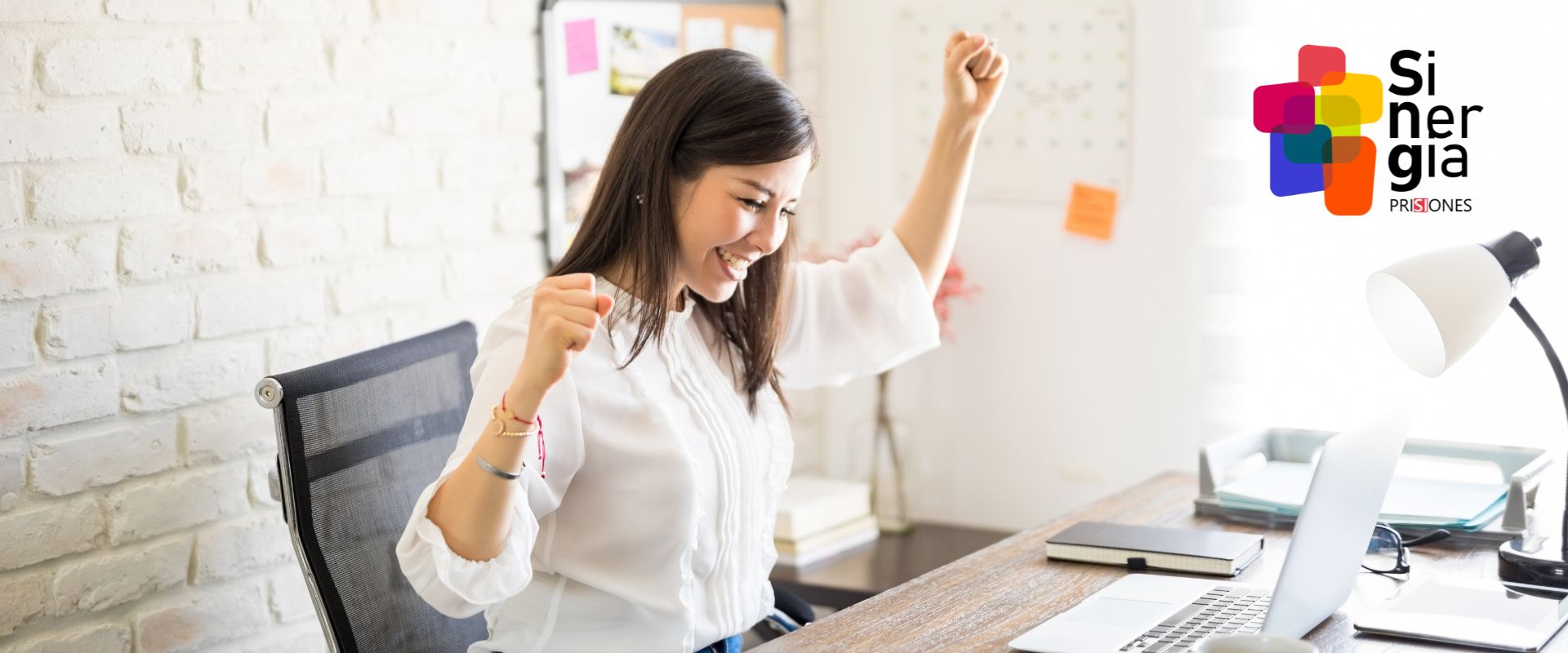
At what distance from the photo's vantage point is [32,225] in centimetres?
164

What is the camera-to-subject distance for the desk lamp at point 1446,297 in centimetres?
145

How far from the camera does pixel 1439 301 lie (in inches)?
56.7

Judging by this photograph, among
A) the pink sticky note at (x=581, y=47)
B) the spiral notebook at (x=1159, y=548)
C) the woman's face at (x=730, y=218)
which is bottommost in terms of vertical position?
the spiral notebook at (x=1159, y=548)

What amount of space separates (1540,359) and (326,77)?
185cm

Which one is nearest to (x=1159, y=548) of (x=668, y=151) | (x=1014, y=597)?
(x=1014, y=597)

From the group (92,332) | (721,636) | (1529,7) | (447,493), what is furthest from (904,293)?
(1529,7)

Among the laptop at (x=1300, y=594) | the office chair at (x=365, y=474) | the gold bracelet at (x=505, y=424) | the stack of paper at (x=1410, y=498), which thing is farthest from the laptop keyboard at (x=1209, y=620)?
the office chair at (x=365, y=474)

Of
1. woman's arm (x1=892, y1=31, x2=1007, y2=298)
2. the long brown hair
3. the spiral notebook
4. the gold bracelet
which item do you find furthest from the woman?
the spiral notebook

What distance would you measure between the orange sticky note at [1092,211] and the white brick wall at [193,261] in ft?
3.59

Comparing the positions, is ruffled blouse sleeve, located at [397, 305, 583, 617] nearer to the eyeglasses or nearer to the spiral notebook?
the spiral notebook

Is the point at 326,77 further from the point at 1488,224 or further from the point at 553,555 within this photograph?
the point at 1488,224

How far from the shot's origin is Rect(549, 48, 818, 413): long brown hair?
1.63 metres

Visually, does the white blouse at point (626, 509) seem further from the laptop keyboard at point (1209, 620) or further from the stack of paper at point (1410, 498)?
the stack of paper at point (1410, 498)

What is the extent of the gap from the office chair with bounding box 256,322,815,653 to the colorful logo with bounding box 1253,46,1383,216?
1449 mm
